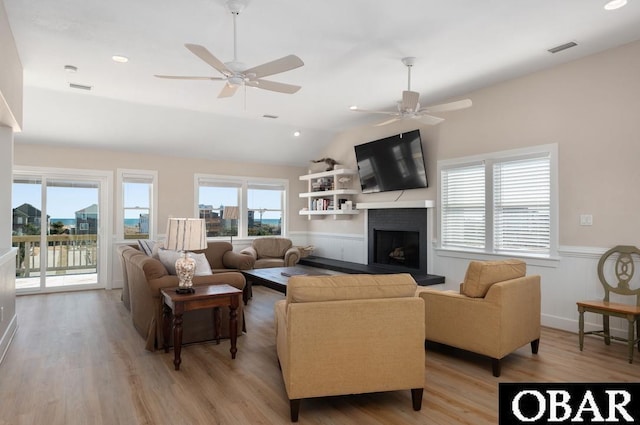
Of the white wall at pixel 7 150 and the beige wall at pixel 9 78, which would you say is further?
the white wall at pixel 7 150

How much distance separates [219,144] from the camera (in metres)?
7.65

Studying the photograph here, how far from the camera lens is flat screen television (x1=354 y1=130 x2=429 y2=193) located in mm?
6117

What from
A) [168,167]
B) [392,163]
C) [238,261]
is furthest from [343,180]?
[168,167]

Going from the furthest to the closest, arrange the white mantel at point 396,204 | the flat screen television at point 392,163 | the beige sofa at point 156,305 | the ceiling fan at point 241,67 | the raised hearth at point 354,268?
the flat screen television at point 392,163, the white mantel at point 396,204, the raised hearth at point 354,268, the beige sofa at point 156,305, the ceiling fan at point 241,67

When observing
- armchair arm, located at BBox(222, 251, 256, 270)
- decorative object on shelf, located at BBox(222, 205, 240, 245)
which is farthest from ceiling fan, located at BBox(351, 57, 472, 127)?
decorative object on shelf, located at BBox(222, 205, 240, 245)

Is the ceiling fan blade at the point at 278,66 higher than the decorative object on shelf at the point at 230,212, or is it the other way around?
the ceiling fan blade at the point at 278,66

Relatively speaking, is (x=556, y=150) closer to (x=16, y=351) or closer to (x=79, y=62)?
(x=79, y=62)

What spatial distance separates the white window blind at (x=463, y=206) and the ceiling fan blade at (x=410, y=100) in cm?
163

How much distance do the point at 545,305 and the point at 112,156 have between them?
7.01 metres

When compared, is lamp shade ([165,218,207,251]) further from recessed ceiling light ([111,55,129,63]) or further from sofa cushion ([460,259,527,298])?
sofa cushion ([460,259,527,298])

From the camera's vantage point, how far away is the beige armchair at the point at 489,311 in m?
3.24

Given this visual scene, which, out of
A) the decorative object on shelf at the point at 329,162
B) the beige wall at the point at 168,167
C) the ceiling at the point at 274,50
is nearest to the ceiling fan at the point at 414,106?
the ceiling at the point at 274,50

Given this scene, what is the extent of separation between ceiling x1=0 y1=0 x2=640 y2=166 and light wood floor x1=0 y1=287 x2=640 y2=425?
294cm

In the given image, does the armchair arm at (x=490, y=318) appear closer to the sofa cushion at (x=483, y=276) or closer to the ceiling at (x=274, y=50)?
the sofa cushion at (x=483, y=276)
